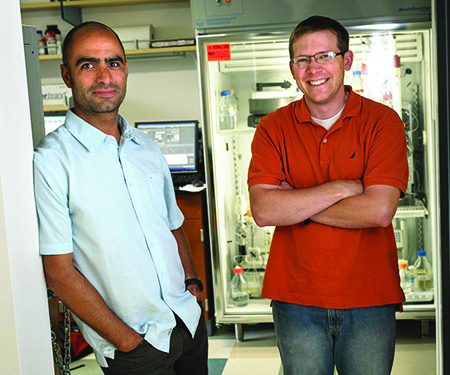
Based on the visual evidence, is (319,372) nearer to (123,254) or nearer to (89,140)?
(123,254)

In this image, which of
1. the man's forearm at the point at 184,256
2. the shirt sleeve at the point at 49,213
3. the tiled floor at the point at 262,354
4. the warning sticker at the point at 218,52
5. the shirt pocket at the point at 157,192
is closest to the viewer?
the shirt sleeve at the point at 49,213

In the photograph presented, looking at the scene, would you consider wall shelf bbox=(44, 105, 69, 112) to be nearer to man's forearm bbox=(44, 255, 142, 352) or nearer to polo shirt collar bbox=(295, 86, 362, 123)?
polo shirt collar bbox=(295, 86, 362, 123)

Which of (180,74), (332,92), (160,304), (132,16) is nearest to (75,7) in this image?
(132,16)

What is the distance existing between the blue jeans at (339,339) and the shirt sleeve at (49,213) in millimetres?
793

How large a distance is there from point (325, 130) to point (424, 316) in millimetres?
1941

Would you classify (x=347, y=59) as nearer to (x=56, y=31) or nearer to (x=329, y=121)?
(x=329, y=121)

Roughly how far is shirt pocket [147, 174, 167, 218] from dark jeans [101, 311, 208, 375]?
13.1 inches

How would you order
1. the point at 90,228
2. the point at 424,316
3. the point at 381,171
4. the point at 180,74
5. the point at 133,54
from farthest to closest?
1. the point at 180,74
2. the point at 133,54
3. the point at 424,316
4. the point at 381,171
5. the point at 90,228

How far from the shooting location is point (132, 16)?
427cm

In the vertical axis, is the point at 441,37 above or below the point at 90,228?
above

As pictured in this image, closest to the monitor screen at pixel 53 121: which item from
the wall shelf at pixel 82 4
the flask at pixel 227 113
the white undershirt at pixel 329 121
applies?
the wall shelf at pixel 82 4

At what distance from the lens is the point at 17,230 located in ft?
3.87

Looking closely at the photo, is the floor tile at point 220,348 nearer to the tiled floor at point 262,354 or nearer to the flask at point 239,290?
the tiled floor at point 262,354

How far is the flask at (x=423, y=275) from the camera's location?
11.0 ft
